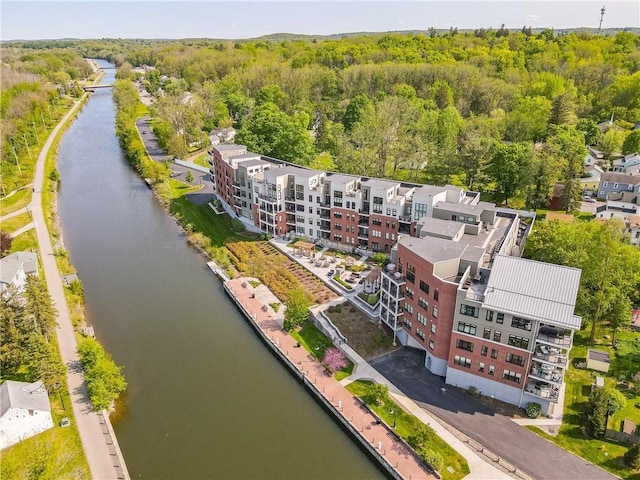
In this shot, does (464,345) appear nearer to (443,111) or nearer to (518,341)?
(518,341)

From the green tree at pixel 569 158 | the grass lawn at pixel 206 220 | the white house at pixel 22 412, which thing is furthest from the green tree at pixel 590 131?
the white house at pixel 22 412

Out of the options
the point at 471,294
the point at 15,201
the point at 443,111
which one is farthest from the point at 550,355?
the point at 15,201

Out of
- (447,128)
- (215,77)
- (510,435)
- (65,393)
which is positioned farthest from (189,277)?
(215,77)

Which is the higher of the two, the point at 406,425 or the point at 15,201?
the point at 15,201

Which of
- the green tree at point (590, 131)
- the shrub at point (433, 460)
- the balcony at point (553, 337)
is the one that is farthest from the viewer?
the green tree at point (590, 131)

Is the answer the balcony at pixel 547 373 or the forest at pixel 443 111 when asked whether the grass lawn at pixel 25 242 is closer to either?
the forest at pixel 443 111
